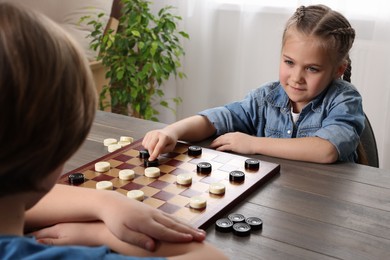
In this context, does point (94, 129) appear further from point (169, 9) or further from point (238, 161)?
point (169, 9)

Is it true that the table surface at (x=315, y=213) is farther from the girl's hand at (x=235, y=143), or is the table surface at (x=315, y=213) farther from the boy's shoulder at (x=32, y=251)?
the boy's shoulder at (x=32, y=251)

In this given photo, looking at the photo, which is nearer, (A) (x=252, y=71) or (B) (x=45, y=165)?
(B) (x=45, y=165)

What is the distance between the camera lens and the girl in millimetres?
1478

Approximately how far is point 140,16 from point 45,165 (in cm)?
254

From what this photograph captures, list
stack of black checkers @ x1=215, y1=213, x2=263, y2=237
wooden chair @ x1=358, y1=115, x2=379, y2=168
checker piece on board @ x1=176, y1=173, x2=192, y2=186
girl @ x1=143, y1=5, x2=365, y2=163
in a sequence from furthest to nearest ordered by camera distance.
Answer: wooden chair @ x1=358, y1=115, x2=379, y2=168 → girl @ x1=143, y1=5, x2=365, y2=163 → checker piece on board @ x1=176, y1=173, x2=192, y2=186 → stack of black checkers @ x1=215, y1=213, x2=263, y2=237

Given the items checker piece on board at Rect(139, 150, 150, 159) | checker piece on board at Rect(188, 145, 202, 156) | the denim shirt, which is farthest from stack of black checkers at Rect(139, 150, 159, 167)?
the denim shirt

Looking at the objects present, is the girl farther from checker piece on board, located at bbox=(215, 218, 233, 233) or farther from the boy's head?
the boy's head

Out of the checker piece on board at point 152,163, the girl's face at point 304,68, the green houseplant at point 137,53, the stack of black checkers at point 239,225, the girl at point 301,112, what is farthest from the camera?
the green houseplant at point 137,53

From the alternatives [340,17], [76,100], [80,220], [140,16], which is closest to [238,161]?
[80,220]

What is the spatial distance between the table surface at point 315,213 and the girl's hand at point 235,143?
0.13ft

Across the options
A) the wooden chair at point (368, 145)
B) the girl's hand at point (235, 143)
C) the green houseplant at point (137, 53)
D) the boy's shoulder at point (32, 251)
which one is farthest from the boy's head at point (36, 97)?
the green houseplant at point (137, 53)

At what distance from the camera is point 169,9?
11.4ft

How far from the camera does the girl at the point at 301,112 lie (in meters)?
1.48

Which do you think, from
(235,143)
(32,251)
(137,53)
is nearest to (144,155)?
(235,143)
